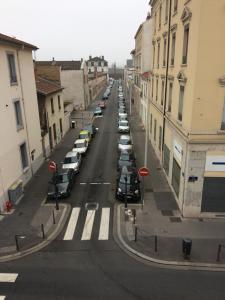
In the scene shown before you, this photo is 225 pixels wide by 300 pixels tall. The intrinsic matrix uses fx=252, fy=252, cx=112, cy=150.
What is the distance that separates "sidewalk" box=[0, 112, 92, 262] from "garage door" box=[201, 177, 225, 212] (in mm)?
8529

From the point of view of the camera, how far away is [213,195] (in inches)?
575

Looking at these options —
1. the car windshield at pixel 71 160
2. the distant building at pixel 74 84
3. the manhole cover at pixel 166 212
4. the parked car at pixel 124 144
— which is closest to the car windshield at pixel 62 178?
the car windshield at pixel 71 160

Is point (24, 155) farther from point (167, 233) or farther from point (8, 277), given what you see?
point (167, 233)

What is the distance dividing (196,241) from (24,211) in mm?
10661

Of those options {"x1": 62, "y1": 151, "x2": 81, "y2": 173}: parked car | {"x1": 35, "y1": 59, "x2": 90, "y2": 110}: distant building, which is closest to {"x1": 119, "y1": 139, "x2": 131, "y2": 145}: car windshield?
{"x1": 62, "y1": 151, "x2": 81, "y2": 173}: parked car

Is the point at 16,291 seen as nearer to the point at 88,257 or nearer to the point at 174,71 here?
the point at 88,257

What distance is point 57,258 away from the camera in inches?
476

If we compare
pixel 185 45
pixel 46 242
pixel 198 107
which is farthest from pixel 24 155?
pixel 185 45

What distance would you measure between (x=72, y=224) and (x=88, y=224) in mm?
958

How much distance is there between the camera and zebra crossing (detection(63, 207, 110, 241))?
542 inches

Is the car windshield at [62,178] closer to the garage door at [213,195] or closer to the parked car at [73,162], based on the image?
the parked car at [73,162]

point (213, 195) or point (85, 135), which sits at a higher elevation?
point (213, 195)

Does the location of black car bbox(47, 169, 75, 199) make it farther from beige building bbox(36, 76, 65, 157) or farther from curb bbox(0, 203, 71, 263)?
beige building bbox(36, 76, 65, 157)

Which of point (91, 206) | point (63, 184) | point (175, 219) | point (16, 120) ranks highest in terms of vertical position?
point (16, 120)
